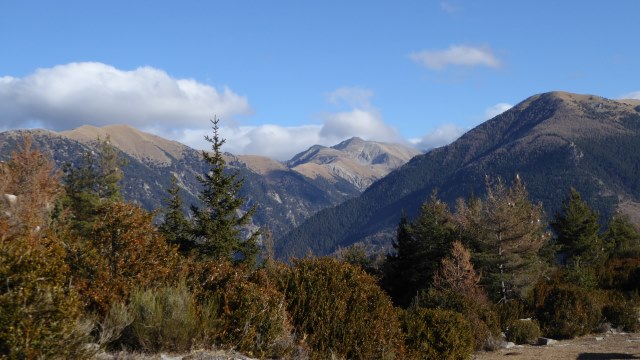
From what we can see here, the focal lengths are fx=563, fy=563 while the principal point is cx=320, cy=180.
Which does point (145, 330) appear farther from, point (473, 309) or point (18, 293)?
point (473, 309)

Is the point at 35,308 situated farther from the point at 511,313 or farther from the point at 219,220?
the point at 219,220

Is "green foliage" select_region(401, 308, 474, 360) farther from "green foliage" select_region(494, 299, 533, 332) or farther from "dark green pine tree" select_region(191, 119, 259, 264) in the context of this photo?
"dark green pine tree" select_region(191, 119, 259, 264)

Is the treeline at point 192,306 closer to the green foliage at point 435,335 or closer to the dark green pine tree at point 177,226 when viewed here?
the green foliage at point 435,335

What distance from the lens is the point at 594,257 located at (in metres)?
44.6

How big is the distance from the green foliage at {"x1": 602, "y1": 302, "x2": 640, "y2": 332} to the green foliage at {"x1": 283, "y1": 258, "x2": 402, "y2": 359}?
45.6ft

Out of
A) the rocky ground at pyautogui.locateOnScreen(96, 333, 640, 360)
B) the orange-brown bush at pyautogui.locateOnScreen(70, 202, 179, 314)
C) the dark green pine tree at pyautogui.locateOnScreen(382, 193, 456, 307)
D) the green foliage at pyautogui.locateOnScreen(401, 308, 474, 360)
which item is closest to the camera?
the orange-brown bush at pyautogui.locateOnScreen(70, 202, 179, 314)

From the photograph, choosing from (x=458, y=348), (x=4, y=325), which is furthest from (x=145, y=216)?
(x=458, y=348)

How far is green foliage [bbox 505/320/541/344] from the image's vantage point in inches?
684

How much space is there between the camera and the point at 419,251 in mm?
42344

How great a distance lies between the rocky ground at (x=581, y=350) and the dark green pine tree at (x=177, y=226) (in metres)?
18.0

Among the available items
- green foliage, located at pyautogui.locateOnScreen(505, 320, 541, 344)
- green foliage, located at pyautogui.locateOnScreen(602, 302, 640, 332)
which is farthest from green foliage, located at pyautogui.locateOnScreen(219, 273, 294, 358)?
green foliage, located at pyautogui.locateOnScreen(602, 302, 640, 332)

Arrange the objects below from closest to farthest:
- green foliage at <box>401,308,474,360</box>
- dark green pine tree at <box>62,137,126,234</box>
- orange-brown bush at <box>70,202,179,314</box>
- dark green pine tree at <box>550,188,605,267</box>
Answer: orange-brown bush at <box>70,202,179,314</box>, green foliage at <box>401,308,474,360</box>, dark green pine tree at <box>62,137,126,234</box>, dark green pine tree at <box>550,188,605,267</box>

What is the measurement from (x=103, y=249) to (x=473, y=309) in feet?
39.2

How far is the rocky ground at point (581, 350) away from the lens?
13.5 metres
